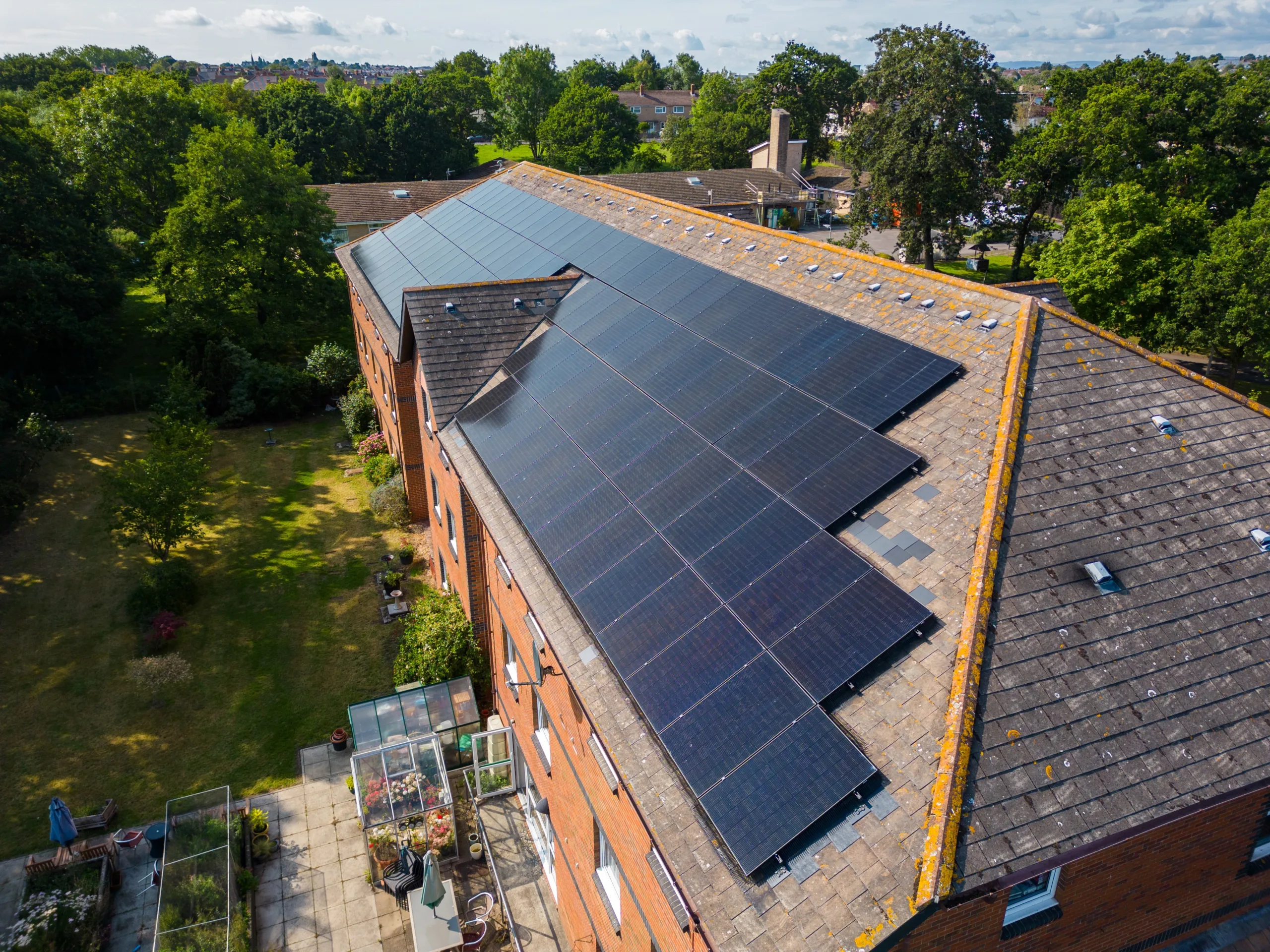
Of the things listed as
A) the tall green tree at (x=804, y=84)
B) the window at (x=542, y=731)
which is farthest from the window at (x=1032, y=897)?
the tall green tree at (x=804, y=84)

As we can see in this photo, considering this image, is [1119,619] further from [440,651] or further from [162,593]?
[162,593]

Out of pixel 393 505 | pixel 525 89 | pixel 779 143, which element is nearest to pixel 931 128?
pixel 779 143

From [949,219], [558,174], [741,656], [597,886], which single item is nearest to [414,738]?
[597,886]

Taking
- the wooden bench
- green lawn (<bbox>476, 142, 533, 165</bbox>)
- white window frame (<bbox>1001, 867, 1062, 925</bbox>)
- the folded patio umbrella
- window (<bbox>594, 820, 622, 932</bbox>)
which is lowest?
the wooden bench

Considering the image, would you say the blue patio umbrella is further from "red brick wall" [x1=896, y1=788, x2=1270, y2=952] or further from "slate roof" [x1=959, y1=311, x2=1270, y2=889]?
"slate roof" [x1=959, y1=311, x2=1270, y2=889]

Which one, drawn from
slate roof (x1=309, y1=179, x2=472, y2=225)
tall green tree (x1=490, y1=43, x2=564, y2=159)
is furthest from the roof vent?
tall green tree (x1=490, y1=43, x2=564, y2=159)

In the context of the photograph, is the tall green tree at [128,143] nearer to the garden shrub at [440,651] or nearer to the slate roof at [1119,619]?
the garden shrub at [440,651]

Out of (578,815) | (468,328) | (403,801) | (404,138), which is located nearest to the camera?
(578,815)
